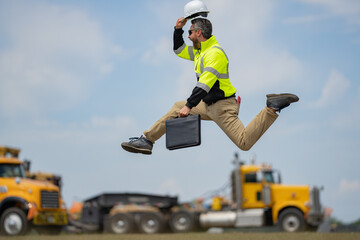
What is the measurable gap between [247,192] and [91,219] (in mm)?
7709

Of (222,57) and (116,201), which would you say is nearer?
(222,57)

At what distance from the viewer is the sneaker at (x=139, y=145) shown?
6.77 m

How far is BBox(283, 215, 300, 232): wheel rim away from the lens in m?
21.3

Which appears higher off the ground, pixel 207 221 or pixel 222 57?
pixel 222 57

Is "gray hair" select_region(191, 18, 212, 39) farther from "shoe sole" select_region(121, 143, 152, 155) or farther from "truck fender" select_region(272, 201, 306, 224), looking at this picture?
"truck fender" select_region(272, 201, 306, 224)

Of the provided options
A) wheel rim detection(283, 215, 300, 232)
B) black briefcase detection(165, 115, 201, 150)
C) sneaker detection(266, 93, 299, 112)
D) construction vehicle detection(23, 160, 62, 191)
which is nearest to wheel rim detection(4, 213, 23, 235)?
construction vehicle detection(23, 160, 62, 191)

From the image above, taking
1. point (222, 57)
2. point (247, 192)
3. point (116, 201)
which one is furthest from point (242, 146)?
point (116, 201)

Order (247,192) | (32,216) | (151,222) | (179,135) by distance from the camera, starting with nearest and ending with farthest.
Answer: (179,135) < (32,216) < (247,192) < (151,222)

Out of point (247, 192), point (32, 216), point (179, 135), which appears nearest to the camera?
point (179, 135)

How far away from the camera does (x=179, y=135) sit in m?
6.34

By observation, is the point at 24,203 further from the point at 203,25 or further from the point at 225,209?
the point at 203,25

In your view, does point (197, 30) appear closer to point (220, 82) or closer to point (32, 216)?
point (220, 82)

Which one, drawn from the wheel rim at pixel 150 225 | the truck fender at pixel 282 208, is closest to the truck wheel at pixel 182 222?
the wheel rim at pixel 150 225

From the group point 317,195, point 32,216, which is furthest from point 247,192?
point 32,216
